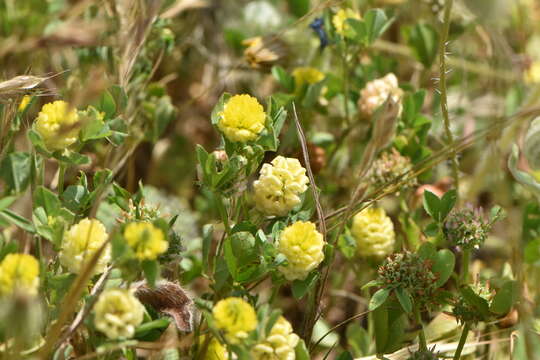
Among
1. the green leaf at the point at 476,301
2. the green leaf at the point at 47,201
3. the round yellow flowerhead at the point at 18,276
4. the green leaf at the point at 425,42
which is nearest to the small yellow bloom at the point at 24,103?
the green leaf at the point at 47,201

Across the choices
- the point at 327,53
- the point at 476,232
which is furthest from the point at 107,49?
the point at 476,232

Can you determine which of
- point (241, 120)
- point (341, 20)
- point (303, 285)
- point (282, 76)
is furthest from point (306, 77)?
point (303, 285)

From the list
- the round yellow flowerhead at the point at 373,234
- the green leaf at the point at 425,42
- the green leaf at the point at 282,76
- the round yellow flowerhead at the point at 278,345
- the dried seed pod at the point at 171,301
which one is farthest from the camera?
the green leaf at the point at 425,42

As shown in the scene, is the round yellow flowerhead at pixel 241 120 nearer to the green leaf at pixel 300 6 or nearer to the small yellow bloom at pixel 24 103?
the small yellow bloom at pixel 24 103

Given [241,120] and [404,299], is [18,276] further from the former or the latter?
[404,299]

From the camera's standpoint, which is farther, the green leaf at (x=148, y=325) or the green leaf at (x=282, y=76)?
the green leaf at (x=282, y=76)

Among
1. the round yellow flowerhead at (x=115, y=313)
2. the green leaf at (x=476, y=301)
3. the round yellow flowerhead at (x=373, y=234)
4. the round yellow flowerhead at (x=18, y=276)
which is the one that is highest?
the round yellow flowerhead at (x=18, y=276)

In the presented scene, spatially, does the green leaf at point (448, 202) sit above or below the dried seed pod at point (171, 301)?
above
